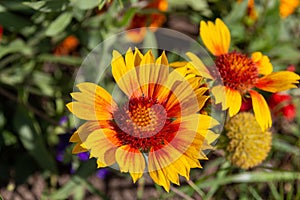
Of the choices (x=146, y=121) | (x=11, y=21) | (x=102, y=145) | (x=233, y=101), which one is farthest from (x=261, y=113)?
(x=11, y=21)

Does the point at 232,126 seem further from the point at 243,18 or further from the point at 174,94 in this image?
the point at 243,18

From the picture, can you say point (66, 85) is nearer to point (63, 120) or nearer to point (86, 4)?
point (63, 120)

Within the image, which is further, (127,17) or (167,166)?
(127,17)

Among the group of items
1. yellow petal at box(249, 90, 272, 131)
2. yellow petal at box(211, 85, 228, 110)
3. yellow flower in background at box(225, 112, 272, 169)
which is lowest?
yellow flower in background at box(225, 112, 272, 169)

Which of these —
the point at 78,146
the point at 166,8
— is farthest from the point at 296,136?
the point at 78,146

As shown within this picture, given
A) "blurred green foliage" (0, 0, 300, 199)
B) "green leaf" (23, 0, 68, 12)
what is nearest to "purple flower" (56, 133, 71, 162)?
"blurred green foliage" (0, 0, 300, 199)

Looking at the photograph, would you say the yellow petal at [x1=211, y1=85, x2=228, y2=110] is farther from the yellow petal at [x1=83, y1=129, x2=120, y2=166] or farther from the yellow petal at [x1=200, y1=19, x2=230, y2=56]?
the yellow petal at [x1=83, y1=129, x2=120, y2=166]

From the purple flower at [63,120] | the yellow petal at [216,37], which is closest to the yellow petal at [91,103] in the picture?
the yellow petal at [216,37]
